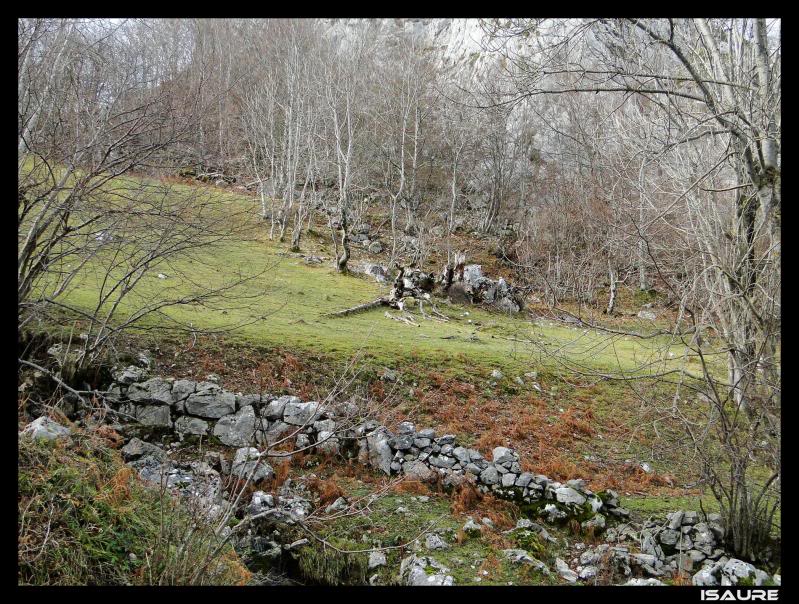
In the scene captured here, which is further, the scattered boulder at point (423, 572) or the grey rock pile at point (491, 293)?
the grey rock pile at point (491, 293)

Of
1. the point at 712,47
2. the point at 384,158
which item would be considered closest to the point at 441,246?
the point at 384,158

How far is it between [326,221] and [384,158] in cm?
587

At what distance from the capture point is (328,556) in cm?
552

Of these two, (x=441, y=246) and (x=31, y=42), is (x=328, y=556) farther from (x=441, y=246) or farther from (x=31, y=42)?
(x=441, y=246)

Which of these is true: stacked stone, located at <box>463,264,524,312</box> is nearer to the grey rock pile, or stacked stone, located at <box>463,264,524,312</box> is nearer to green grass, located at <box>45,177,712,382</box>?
the grey rock pile

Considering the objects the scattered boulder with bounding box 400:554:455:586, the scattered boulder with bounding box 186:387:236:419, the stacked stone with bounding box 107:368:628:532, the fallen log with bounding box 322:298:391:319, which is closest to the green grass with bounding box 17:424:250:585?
the scattered boulder with bounding box 400:554:455:586

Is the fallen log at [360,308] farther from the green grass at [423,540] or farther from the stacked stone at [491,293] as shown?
the green grass at [423,540]

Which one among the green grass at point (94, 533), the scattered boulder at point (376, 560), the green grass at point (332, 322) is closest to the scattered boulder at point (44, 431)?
the green grass at point (94, 533)

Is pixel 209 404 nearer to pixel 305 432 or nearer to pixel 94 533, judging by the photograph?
pixel 305 432

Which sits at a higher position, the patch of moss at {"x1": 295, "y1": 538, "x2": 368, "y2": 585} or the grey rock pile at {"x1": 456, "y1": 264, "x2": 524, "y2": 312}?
the grey rock pile at {"x1": 456, "y1": 264, "x2": 524, "y2": 312}

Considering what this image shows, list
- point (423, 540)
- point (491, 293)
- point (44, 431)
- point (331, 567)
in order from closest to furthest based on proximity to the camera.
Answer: point (44, 431)
point (331, 567)
point (423, 540)
point (491, 293)

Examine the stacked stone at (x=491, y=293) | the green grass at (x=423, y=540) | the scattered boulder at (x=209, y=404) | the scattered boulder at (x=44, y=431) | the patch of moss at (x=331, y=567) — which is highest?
the stacked stone at (x=491, y=293)

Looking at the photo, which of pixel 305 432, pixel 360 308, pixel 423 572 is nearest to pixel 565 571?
pixel 423 572

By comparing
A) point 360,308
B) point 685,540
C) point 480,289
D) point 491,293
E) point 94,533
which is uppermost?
point 480,289
